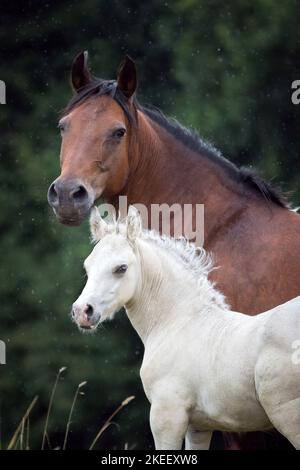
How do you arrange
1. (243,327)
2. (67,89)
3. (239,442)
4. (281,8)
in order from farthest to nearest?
(67,89) < (281,8) < (239,442) < (243,327)

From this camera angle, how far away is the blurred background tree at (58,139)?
406 inches

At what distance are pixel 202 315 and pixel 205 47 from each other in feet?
19.8

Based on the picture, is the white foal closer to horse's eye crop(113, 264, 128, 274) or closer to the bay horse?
horse's eye crop(113, 264, 128, 274)

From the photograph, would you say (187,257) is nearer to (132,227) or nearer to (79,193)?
(132,227)

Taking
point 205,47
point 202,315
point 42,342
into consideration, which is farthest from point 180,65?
point 202,315

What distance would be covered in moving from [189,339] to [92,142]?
148cm

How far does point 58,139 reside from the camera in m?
10.8

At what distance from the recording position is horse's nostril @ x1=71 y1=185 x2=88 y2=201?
5.63 meters

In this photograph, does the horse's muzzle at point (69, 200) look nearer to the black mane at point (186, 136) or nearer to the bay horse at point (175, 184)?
the bay horse at point (175, 184)

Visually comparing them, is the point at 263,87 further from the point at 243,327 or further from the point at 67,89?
the point at 243,327

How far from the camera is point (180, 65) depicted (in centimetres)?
1052

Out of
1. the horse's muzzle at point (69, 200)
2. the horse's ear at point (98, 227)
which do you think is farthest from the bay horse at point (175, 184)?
the horse's ear at point (98, 227)

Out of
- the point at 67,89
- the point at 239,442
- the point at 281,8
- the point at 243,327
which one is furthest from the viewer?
the point at 67,89

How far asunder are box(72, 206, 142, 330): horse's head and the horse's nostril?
56 cm
